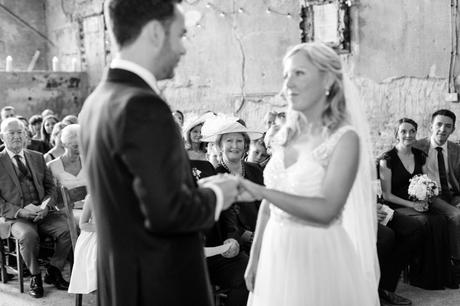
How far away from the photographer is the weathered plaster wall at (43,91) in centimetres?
997

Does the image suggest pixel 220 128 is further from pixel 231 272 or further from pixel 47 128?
pixel 47 128

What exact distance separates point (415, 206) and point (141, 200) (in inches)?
164

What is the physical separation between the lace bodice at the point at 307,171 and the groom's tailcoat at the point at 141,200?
0.66 meters

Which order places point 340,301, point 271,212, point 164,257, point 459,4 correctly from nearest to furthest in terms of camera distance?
point 164,257 < point 340,301 < point 271,212 < point 459,4

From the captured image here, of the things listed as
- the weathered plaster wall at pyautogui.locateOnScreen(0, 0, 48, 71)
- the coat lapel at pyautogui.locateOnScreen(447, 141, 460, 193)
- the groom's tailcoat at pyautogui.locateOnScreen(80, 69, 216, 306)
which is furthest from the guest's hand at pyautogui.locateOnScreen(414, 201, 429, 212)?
the weathered plaster wall at pyautogui.locateOnScreen(0, 0, 48, 71)

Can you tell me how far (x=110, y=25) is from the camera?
69.7 inches

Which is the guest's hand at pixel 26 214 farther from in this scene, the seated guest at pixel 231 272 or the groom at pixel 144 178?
the groom at pixel 144 178

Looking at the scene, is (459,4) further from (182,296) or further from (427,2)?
(182,296)

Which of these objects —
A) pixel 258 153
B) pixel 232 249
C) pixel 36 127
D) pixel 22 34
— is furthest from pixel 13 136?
pixel 22 34

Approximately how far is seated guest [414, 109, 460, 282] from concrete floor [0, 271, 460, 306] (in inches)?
22.7

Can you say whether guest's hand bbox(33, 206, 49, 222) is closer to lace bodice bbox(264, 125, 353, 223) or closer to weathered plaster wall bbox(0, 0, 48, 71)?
lace bodice bbox(264, 125, 353, 223)

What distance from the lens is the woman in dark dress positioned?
16.6ft

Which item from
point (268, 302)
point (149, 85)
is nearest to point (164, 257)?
point (149, 85)

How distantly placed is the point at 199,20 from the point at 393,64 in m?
3.35
